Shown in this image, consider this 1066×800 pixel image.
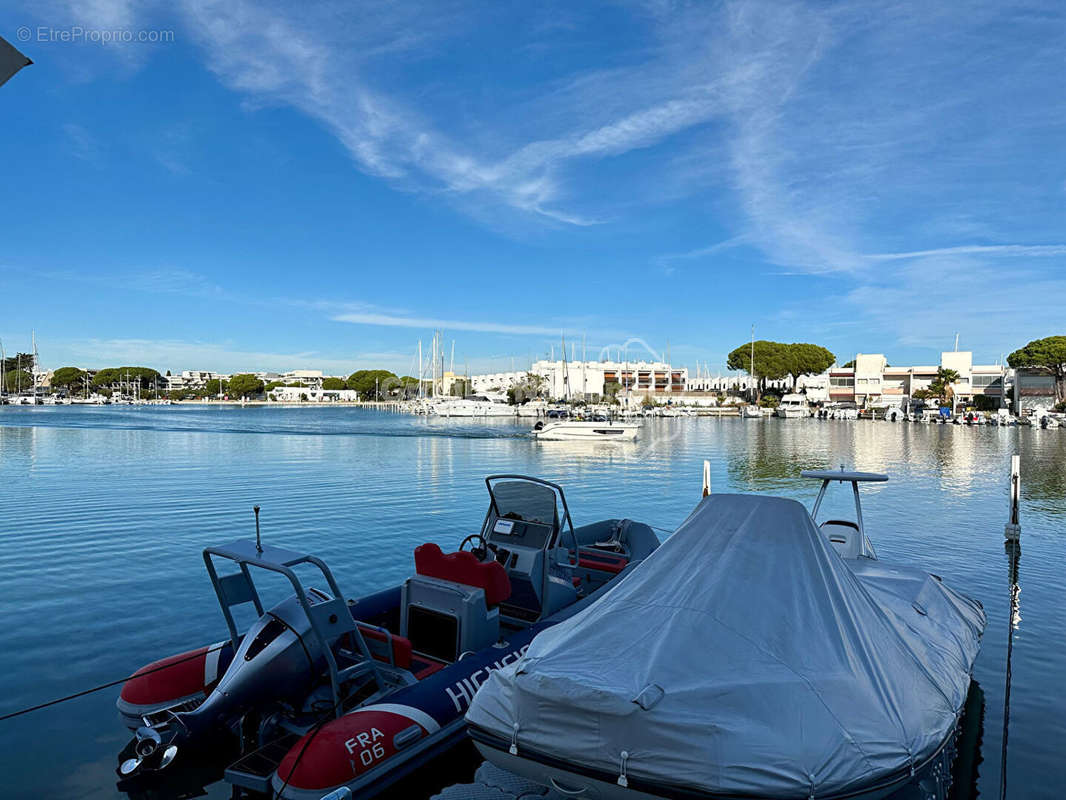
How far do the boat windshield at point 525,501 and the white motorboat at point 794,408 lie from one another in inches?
4299

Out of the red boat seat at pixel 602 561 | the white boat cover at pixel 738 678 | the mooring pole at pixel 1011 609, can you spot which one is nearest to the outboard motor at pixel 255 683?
the white boat cover at pixel 738 678

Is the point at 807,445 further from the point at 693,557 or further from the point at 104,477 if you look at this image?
the point at 693,557

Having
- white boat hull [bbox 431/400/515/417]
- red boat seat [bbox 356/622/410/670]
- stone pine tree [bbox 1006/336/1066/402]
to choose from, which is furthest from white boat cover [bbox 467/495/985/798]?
stone pine tree [bbox 1006/336/1066/402]

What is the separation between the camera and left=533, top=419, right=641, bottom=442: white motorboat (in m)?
55.5

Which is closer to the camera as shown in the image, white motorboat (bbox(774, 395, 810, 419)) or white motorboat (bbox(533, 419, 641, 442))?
white motorboat (bbox(533, 419, 641, 442))

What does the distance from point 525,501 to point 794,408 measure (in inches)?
4432

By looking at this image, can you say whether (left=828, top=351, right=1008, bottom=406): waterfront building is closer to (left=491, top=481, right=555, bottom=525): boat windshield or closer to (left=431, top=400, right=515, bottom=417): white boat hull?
(left=431, top=400, right=515, bottom=417): white boat hull

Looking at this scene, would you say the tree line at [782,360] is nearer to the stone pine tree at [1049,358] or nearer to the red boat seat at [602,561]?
the stone pine tree at [1049,358]

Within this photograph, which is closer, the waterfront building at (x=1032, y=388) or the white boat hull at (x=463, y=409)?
the waterfront building at (x=1032, y=388)

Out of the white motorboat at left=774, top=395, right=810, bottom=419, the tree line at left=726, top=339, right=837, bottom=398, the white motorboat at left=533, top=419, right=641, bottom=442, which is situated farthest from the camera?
the tree line at left=726, top=339, right=837, bottom=398

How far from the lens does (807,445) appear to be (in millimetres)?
50219

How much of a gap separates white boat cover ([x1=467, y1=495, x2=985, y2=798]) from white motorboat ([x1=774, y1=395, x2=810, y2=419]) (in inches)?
4397

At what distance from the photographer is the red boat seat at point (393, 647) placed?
6.19 m

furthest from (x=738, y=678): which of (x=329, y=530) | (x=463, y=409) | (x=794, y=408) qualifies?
(x=794, y=408)
